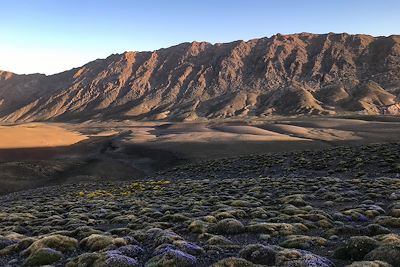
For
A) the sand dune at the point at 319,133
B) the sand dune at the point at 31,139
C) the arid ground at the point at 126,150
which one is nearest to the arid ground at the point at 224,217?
the arid ground at the point at 126,150

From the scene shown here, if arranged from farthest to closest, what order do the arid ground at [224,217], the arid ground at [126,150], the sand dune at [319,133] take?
the sand dune at [319,133], the arid ground at [126,150], the arid ground at [224,217]

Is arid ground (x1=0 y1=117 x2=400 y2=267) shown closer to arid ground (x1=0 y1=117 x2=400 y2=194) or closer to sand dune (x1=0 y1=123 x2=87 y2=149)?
arid ground (x1=0 y1=117 x2=400 y2=194)

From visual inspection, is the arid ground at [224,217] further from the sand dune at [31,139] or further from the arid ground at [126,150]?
the sand dune at [31,139]

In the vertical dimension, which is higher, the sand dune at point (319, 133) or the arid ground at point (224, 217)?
the arid ground at point (224, 217)

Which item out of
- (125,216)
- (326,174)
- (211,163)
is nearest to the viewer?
(125,216)

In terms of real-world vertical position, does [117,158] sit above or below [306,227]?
below

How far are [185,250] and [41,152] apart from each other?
82.8 m

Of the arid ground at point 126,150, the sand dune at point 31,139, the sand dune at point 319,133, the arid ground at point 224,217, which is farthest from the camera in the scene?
the sand dune at point 319,133

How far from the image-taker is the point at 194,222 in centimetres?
1958

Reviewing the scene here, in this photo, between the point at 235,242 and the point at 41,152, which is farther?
the point at 41,152

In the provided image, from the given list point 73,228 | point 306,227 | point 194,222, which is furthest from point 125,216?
point 306,227

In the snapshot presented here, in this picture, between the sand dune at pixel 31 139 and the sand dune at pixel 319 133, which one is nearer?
the sand dune at pixel 31 139

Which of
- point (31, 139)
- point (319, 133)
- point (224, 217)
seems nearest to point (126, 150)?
point (31, 139)

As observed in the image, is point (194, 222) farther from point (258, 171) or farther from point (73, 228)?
point (258, 171)
